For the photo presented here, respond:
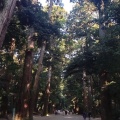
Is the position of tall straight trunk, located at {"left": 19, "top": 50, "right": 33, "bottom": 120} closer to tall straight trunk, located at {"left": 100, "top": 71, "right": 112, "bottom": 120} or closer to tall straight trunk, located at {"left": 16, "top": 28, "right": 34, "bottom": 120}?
tall straight trunk, located at {"left": 16, "top": 28, "right": 34, "bottom": 120}

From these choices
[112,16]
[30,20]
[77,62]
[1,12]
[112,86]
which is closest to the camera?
[1,12]

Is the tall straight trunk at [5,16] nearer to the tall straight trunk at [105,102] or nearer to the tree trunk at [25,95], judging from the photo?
the tree trunk at [25,95]

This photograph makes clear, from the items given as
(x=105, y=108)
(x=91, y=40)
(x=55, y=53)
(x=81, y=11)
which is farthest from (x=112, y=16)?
(x=55, y=53)

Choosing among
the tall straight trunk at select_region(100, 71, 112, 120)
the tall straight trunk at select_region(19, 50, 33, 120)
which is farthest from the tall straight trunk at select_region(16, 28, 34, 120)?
the tall straight trunk at select_region(100, 71, 112, 120)

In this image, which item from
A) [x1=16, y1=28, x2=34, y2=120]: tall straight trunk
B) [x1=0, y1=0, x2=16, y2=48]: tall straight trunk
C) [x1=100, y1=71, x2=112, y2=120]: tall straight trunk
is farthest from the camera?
[x1=100, y1=71, x2=112, y2=120]: tall straight trunk

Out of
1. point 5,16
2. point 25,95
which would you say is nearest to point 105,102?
point 25,95

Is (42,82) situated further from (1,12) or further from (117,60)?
(1,12)

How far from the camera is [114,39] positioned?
50.4ft

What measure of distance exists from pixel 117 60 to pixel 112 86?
355 centimetres

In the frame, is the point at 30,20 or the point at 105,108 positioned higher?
the point at 30,20

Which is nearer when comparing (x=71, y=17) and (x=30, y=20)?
(x=30, y=20)

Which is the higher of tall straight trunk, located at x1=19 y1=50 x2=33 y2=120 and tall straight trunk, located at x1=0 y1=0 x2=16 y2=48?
tall straight trunk, located at x1=0 y1=0 x2=16 y2=48

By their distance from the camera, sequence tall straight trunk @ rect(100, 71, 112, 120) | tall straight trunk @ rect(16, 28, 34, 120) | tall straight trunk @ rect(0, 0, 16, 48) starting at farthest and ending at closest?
1. tall straight trunk @ rect(100, 71, 112, 120)
2. tall straight trunk @ rect(16, 28, 34, 120)
3. tall straight trunk @ rect(0, 0, 16, 48)

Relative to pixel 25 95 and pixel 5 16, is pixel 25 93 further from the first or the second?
pixel 5 16
